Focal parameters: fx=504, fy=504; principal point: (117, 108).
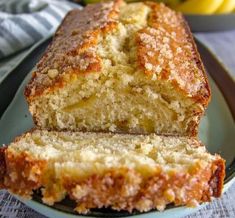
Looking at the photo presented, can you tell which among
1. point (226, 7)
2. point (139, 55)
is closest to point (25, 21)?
point (139, 55)

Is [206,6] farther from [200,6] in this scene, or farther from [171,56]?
[171,56]

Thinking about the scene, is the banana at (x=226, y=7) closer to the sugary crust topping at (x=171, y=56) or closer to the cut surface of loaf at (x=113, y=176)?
the sugary crust topping at (x=171, y=56)

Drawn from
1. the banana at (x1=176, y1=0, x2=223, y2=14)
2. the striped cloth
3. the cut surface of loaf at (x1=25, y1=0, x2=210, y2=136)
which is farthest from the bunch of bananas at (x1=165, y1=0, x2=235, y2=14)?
the cut surface of loaf at (x1=25, y1=0, x2=210, y2=136)

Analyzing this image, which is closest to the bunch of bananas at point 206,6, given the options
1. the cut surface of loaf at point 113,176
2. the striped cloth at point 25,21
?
the striped cloth at point 25,21

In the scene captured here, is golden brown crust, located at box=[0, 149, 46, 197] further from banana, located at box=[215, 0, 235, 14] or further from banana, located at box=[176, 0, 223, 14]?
banana, located at box=[215, 0, 235, 14]

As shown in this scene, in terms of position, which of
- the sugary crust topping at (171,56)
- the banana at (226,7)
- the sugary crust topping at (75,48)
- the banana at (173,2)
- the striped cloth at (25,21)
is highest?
the sugary crust topping at (75,48)
